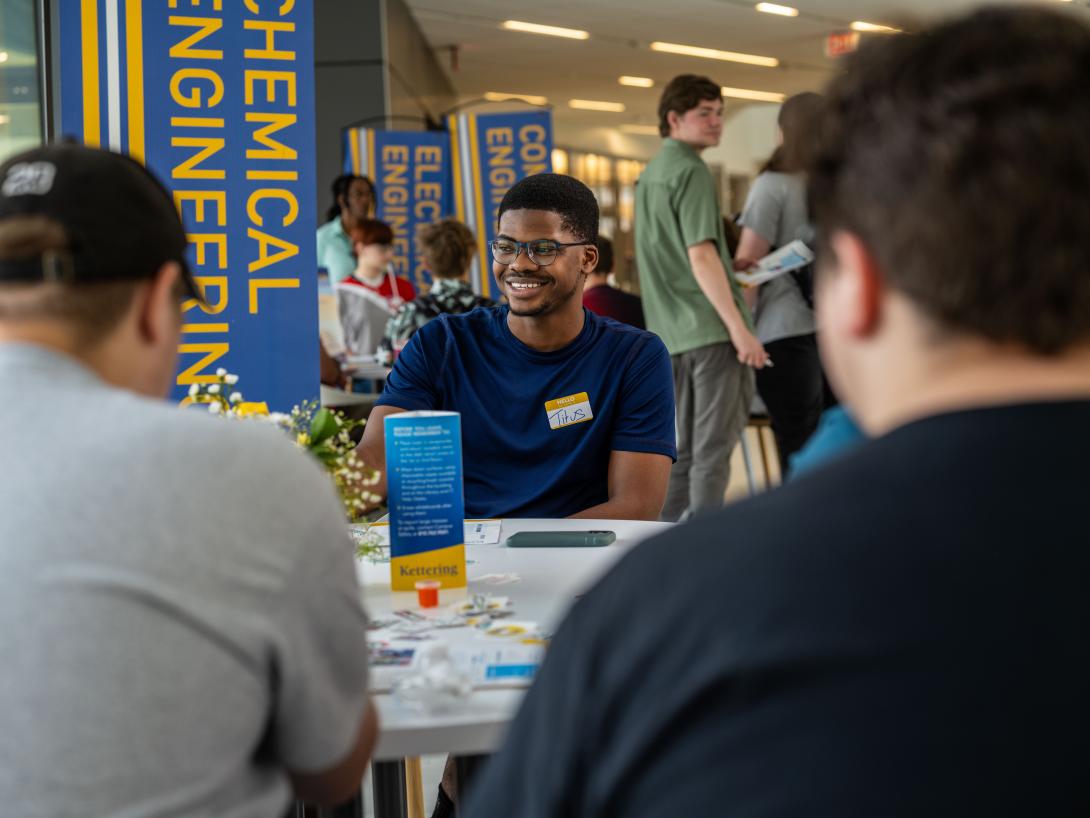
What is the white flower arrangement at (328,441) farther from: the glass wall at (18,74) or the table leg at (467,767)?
the glass wall at (18,74)

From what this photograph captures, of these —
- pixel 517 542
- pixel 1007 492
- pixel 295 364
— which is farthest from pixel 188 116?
pixel 1007 492

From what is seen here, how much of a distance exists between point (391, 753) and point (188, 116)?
2.21 meters

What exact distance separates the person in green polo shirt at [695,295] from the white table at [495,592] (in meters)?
2.08

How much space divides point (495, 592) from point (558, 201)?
1206 millimetres

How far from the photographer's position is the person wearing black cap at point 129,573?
81 centimetres

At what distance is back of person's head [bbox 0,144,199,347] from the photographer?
0.92 meters

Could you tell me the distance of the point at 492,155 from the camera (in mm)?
8227

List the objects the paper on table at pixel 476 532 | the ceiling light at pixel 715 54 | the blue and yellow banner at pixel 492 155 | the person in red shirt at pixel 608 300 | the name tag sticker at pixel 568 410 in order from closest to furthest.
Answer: the paper on table at pixel 476 532 → the name tag sticker at pixel 568 410 → the person in red shirt at pixel 608 300 → the blue and yellow banner at pixel 492 155 → the ceiling light at pixel 715 54

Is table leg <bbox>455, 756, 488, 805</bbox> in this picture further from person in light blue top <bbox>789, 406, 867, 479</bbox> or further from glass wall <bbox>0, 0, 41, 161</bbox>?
glass wall <bbox>0, 0, 41, 161</bbox>

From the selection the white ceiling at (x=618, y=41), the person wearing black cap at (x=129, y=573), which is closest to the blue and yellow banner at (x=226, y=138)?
the person wearing black cap at (x=129, y=573)

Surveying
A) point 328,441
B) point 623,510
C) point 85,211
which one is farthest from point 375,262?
point 85,211

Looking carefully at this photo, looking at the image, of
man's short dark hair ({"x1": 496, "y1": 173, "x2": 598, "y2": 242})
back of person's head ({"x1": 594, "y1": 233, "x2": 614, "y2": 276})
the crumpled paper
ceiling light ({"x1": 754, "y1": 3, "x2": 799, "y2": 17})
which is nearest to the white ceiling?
ceiling light ({"x1": 754, "y1": 3, "x2": 799, "y2": 17})

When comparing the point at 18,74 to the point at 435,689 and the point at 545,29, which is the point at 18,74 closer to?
the point at 435,689

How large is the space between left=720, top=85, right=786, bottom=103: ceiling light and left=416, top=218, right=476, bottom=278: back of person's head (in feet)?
36.2
